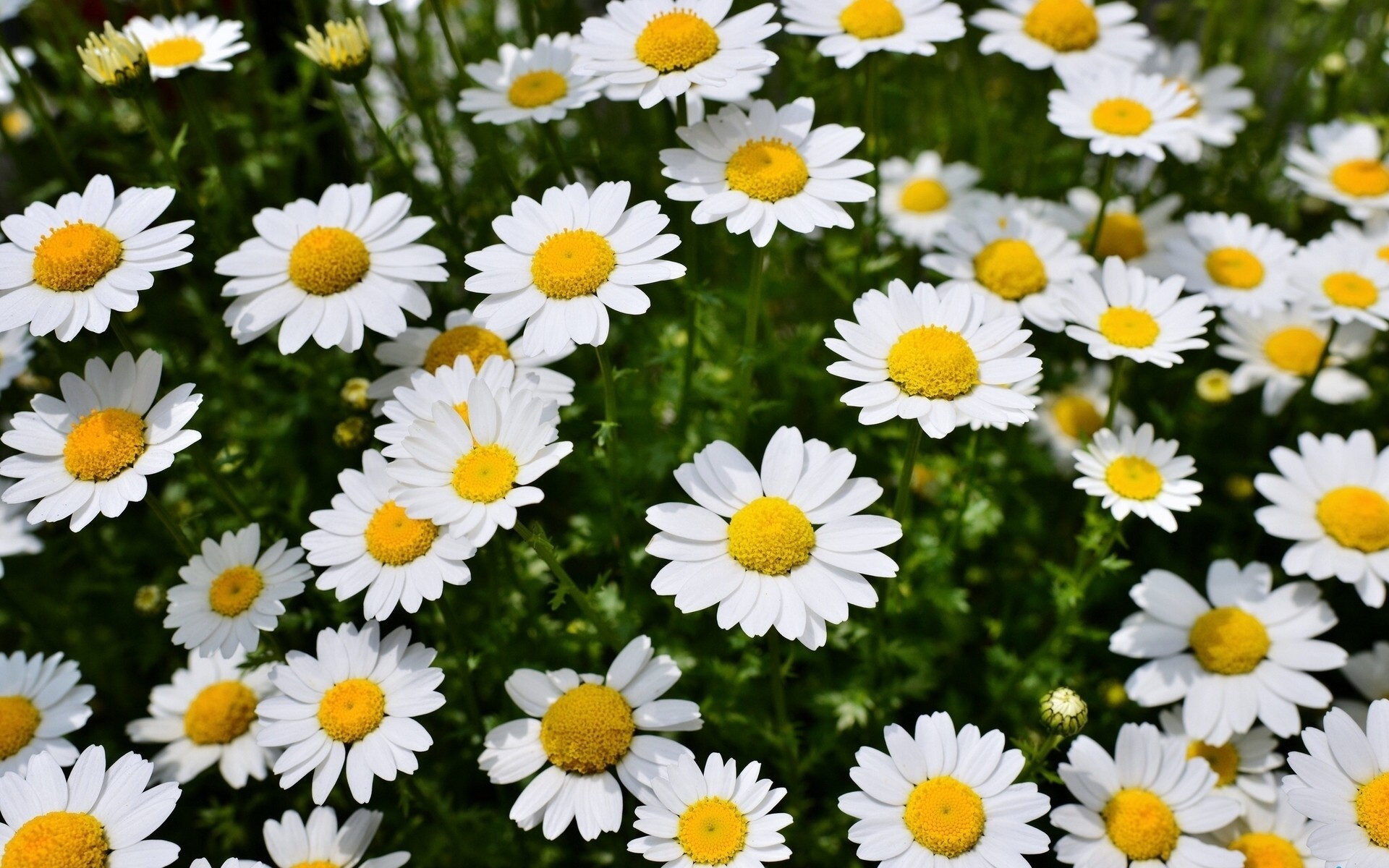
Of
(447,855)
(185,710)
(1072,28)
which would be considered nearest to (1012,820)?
(447,855)

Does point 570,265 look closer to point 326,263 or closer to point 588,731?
point 326,263

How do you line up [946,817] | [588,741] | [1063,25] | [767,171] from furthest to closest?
[1063,25]
[767,171]
[588,741]
[946,817]

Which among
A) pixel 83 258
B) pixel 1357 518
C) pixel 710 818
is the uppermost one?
pixel 83 258

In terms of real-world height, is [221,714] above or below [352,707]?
below

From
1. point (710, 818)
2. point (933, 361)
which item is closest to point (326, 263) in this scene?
point (933, 361)

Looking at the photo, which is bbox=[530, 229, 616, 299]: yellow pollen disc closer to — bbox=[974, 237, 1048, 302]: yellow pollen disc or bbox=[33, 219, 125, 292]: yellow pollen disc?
bbox=[33, 219, 125, 292]: yellow pollen disc

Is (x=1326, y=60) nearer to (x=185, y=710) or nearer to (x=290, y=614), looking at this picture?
(x=290, y=614)
